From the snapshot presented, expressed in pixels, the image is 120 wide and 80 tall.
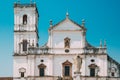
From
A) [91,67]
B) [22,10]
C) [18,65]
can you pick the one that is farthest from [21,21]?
[91,67]

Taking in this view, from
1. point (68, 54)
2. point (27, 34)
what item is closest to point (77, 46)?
point (68, 54)

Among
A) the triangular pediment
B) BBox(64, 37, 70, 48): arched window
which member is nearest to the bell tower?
the triangular pediment

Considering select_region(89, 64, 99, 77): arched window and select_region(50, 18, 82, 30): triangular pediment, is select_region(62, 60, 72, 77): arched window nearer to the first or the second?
select_region(89, 64, 99, 77): arched window

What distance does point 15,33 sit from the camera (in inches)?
2719

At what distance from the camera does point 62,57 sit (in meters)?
67.6

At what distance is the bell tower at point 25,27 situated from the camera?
6869cm

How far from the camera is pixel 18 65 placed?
222ft

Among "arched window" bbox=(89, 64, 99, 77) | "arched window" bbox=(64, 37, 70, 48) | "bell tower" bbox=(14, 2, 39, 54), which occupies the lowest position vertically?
"arched window" bbox=(89, 64, 99, 77)

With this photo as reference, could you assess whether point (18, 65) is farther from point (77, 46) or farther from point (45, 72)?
point (77, 46)

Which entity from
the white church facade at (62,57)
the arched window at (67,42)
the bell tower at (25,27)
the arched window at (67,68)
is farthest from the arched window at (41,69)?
the arched window at (67,42)

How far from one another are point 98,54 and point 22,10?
11656 mm

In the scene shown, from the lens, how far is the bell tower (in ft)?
225

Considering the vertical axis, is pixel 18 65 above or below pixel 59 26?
below

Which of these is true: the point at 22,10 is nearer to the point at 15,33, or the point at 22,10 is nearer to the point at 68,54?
the point at 15,33
